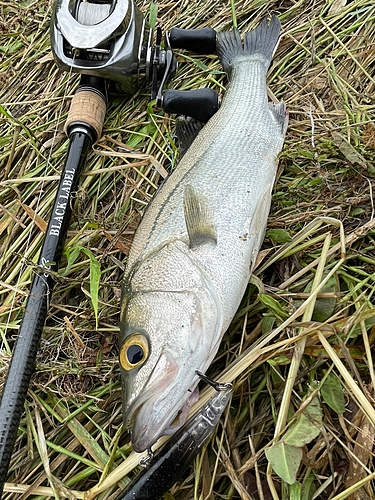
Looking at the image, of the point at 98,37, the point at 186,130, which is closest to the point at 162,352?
the point at 186,130

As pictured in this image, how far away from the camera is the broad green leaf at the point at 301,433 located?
1.59 meters

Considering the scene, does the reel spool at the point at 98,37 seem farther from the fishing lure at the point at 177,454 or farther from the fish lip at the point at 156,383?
the fishing lure at the point at 177,454

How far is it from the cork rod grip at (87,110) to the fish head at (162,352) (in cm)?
132

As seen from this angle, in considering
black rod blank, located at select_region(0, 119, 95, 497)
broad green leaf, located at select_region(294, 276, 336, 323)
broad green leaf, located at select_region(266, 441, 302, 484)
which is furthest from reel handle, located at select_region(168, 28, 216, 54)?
broad green leaf, located at select_region(266, 441, 302, 484)

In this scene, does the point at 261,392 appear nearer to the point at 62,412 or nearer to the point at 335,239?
the point at 335,239

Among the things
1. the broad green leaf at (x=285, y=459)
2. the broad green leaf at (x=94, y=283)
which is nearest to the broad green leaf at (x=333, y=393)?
the broad green leaf at (x=285, y=459)

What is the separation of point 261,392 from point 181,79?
233cm

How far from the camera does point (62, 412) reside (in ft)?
6.97

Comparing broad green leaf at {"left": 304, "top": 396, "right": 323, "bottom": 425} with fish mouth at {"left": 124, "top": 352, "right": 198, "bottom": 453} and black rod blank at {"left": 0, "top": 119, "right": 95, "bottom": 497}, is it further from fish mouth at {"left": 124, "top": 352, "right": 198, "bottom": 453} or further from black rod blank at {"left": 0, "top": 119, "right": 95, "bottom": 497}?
black rod blank at {"left": 0, "top": 119, "right": 95, "bottom": 497}

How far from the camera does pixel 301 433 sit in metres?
1.62

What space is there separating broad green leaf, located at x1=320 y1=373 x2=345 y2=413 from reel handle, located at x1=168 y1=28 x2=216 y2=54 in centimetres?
241

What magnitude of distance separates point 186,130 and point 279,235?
92cm

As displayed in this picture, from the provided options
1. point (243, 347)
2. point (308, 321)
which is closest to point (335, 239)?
point (308, 321)

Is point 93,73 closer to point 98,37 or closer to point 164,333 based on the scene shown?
point 98,37
